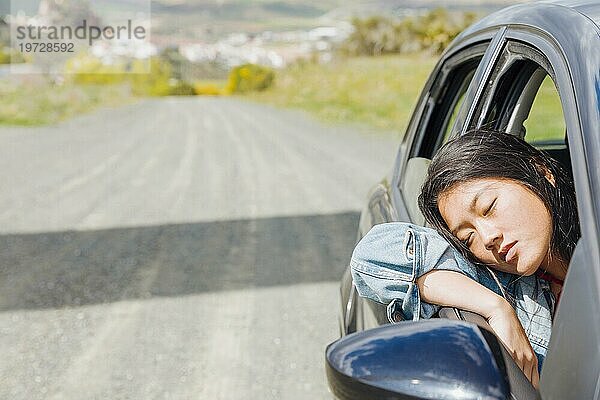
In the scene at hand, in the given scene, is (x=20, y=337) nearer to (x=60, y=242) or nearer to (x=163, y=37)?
(x=60, y=242)

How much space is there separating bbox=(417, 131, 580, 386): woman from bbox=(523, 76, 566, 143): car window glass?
1.45 ft

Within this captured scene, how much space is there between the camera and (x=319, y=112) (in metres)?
23.4

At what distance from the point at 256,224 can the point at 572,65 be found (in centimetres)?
648

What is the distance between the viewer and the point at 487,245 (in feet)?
5.52

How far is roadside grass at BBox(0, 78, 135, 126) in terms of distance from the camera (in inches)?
900

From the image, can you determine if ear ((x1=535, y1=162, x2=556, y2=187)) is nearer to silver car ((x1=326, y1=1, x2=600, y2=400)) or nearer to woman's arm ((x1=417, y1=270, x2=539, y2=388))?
silver car ((x1=326, y1=1, x2=600, y2=400))

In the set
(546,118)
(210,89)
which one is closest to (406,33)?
(546,118)

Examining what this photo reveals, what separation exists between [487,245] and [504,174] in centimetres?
13

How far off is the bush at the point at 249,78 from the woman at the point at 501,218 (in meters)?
31.3

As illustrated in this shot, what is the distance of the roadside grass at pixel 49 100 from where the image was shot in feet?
75.0

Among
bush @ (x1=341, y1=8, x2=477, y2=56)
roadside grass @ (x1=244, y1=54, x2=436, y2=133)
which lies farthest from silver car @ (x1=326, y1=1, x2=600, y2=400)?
roadside grass @ (x1=244, y1=54, x2=436, y2=133)

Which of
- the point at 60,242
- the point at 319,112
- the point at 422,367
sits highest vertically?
the point at 422,367

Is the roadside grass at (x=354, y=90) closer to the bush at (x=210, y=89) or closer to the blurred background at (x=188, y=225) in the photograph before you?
the blurred background at (x=188, y=225)

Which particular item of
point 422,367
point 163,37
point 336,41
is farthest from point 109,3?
point 422,367
